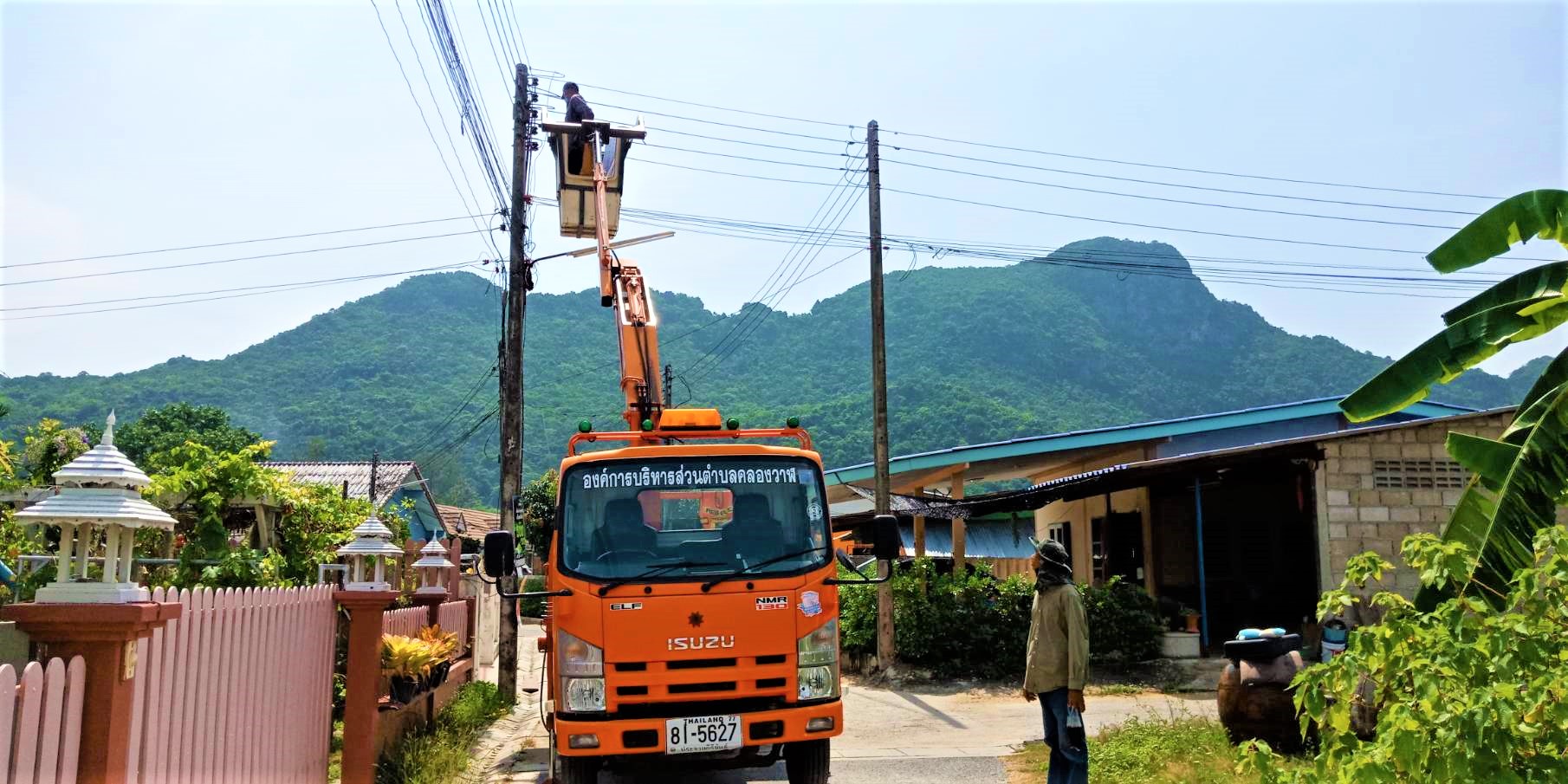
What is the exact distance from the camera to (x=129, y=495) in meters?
4.00

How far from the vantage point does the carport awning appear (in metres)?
13.9

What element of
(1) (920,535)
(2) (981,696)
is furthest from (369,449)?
(2) (981,696)

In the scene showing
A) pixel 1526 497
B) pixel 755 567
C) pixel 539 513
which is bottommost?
pixel 755 567

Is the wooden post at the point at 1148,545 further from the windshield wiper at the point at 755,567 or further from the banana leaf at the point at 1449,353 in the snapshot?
the windshield wiper at the point at 755,567

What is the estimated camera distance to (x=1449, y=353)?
7496 mm

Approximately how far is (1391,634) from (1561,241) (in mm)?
4824

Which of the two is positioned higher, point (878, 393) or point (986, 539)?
point (878, 393)

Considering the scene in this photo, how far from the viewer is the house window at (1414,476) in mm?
13852

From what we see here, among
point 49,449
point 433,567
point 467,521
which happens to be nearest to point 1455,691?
point 433,567

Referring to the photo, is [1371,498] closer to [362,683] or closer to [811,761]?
[811,761]

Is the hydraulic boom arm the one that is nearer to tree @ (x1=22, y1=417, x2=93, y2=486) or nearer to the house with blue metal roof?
the house with blue metal roof

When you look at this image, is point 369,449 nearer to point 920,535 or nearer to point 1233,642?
point 920,535

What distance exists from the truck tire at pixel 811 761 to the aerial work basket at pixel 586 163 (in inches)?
273

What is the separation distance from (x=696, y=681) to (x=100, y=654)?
359 cm
